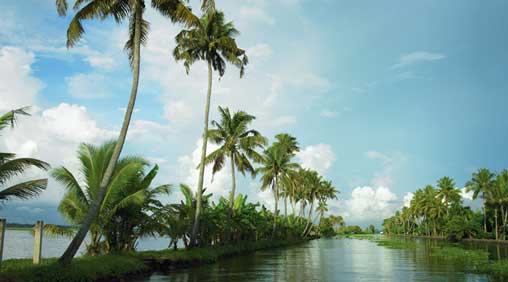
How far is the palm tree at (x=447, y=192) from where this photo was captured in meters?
84.9

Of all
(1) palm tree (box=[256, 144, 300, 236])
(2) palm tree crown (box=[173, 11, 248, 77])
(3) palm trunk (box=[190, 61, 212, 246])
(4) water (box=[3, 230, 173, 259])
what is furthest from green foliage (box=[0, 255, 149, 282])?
(1) palm tree (box=[256, 144, 300, 236])

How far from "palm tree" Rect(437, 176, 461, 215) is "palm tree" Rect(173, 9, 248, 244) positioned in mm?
69924

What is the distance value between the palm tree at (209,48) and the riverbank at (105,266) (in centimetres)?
578

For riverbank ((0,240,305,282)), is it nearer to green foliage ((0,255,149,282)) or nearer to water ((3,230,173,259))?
green foliage ((0,255,149,282))

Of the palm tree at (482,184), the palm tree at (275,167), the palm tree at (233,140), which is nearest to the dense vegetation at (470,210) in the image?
the palm tree at (482,184)

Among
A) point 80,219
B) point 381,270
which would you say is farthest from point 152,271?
point 381,270

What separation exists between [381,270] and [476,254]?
12354mm

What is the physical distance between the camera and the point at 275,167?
52719 mm

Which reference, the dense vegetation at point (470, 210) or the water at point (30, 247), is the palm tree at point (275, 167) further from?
the dense vegetation at point (470, 210)

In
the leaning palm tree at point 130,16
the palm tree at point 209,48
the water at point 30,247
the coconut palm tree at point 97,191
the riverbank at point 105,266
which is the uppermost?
the palm tree at point 209,48

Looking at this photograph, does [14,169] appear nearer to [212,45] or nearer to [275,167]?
[212,45]

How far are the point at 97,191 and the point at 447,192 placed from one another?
81509 mm

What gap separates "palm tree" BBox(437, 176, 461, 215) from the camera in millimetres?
84881

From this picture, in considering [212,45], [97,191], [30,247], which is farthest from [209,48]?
[30,247]
